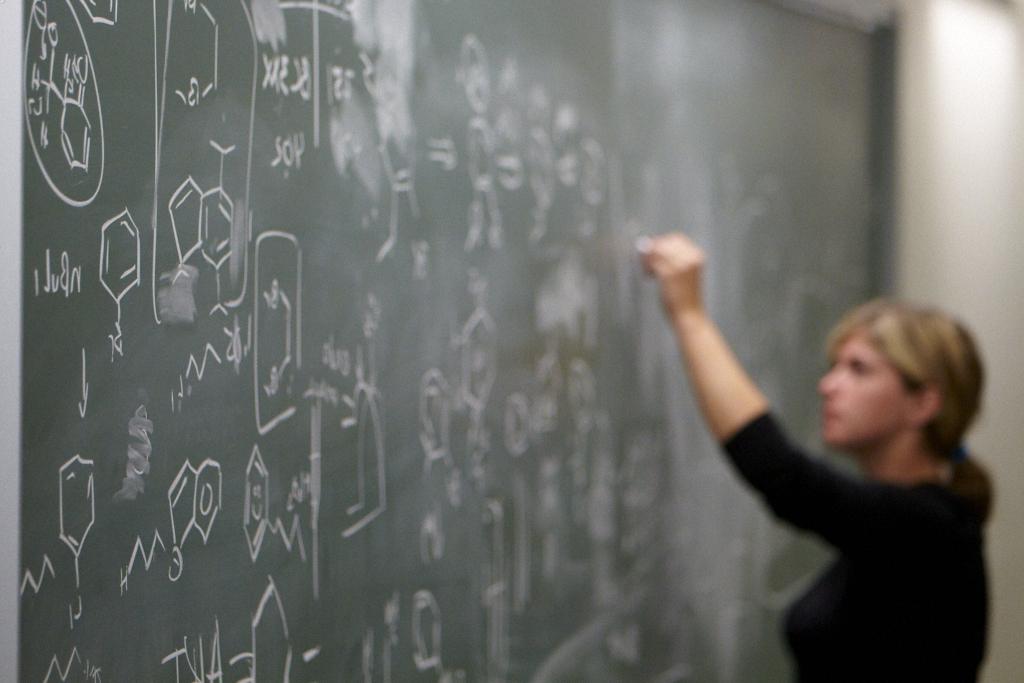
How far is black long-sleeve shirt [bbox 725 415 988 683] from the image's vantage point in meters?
2.10

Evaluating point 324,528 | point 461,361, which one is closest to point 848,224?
point 461,361

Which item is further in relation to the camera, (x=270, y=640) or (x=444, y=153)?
(x=444, y=153)

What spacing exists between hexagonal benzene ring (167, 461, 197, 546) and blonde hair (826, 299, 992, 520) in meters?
1.32

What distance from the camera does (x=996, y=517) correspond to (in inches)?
147

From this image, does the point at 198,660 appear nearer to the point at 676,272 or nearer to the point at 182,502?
the point at 182,502

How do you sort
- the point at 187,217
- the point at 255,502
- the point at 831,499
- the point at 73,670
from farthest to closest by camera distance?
the point at 831,499 → the point at 255,502 → the point at 187,217 → the point at 73,670

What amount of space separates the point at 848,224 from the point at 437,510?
1.66 metres

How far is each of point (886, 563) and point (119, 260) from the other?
137 centimetres

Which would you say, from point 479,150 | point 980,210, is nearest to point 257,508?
point 479,150

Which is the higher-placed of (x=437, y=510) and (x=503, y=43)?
(x=503, y=43)

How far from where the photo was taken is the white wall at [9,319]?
108 centimetres

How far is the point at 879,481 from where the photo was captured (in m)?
2.28

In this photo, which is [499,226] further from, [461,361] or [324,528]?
[324,528]

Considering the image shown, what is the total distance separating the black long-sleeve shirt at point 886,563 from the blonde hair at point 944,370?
0.11 m
